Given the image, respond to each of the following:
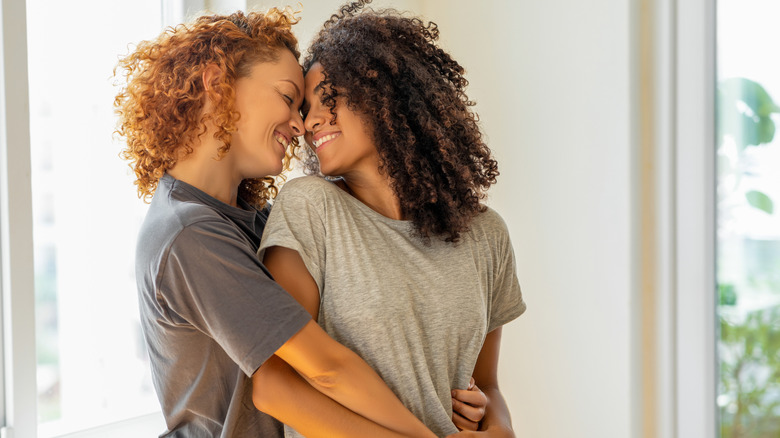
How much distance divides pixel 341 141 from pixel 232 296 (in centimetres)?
40

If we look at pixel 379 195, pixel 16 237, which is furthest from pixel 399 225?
pixel 16 237

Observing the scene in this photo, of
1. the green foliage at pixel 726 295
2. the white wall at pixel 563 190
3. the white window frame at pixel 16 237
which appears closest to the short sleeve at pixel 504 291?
the white wall at pixel 563 190

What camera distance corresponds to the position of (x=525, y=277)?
7.90 feet

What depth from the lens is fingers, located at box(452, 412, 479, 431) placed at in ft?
4.22

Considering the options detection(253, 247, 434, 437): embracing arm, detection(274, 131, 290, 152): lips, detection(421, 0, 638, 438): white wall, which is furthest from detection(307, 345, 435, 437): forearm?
detection(421, 0, 638, 438): white wall

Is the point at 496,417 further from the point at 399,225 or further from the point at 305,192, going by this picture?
the point at 305,192

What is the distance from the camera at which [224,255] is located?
106 cm

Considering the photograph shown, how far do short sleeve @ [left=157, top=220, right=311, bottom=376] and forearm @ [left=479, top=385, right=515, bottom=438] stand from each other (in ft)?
1.66

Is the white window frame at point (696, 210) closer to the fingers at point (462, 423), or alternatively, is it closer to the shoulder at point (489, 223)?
the shoulder at point (489, 223)

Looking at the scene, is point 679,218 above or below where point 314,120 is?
below

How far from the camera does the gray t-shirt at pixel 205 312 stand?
1.04 metres

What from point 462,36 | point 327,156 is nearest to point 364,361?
point 327,156

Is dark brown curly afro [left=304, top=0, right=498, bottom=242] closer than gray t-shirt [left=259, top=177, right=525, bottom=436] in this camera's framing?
No

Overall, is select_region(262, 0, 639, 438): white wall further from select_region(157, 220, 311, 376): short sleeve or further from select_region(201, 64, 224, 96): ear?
select_region(157, 220, 311, 376): short sleeve
